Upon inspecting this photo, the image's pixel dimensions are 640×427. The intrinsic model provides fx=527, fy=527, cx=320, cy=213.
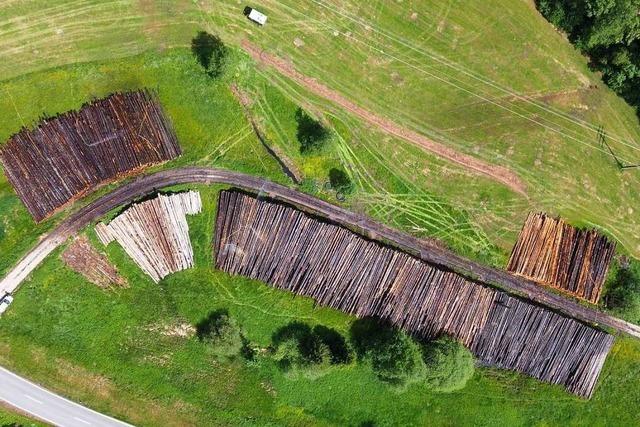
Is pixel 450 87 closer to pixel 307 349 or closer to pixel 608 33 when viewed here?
pixel 608 33

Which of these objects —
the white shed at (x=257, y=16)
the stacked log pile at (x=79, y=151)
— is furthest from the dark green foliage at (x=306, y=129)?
the stacked log pile at (x=79, y=151)

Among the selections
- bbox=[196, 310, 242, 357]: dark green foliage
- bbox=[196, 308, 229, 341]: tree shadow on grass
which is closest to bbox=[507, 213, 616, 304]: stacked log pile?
bbox=[196, 310, 242, 357]: dark green foliage

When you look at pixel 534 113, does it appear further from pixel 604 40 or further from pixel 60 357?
pixel 60 357

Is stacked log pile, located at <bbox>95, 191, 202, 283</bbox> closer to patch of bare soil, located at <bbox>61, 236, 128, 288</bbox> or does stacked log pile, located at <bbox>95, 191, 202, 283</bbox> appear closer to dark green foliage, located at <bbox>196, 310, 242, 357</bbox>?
patch of bare soil, located at <bbox>61, 236, 128, 288</bbox>

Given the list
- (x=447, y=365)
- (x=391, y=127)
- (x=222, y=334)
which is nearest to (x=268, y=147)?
(x=391, y=127)

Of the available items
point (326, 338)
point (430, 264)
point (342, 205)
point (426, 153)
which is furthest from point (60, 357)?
point (426, 153)

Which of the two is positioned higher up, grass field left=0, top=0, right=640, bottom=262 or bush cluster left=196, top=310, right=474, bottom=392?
grass field left=0, top=0, right=640, bottom=262

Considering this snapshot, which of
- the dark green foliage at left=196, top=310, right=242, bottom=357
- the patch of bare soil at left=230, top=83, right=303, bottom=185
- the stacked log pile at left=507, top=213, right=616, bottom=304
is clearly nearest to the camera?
the dark green foliage at left=196, top=310, right=242, bottom=357
